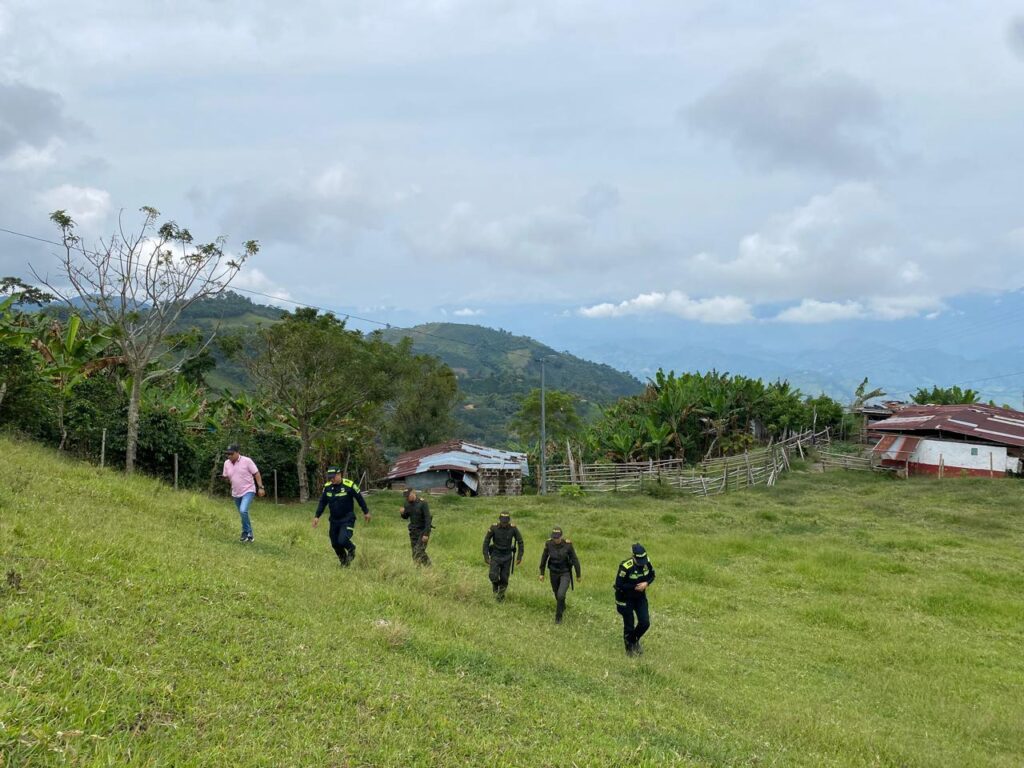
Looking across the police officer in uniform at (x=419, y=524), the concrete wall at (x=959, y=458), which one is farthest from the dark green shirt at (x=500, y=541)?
the concrete wall at (x=959, y=458)

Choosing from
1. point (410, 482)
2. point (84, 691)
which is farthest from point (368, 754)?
point (410, 482)

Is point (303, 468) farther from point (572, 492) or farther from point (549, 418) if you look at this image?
point (549, 418)

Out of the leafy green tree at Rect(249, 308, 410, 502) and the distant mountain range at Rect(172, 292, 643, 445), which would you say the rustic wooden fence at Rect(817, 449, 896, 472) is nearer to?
the leafy green tree at Rect(249, 308, 410, 502)

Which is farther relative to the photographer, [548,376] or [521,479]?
[548,376]

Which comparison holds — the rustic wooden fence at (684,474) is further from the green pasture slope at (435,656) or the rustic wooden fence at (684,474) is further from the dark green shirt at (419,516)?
the dark green shirt at (419,516)

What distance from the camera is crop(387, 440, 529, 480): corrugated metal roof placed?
3628 centimetres

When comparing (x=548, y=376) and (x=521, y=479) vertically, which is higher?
(x=548, y=376)

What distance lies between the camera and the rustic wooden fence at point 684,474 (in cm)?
3469

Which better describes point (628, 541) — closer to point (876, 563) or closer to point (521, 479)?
point (876, 563)

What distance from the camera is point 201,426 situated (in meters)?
25.7

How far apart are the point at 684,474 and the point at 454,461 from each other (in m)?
13.5

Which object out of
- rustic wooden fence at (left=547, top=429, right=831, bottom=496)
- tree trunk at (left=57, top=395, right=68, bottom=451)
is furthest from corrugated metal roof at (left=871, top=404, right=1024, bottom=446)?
tree trunk at (left=57, top=395, right=68, bottom=451)

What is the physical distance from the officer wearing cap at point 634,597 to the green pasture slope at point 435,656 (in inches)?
11.6

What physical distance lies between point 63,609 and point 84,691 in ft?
4.46
